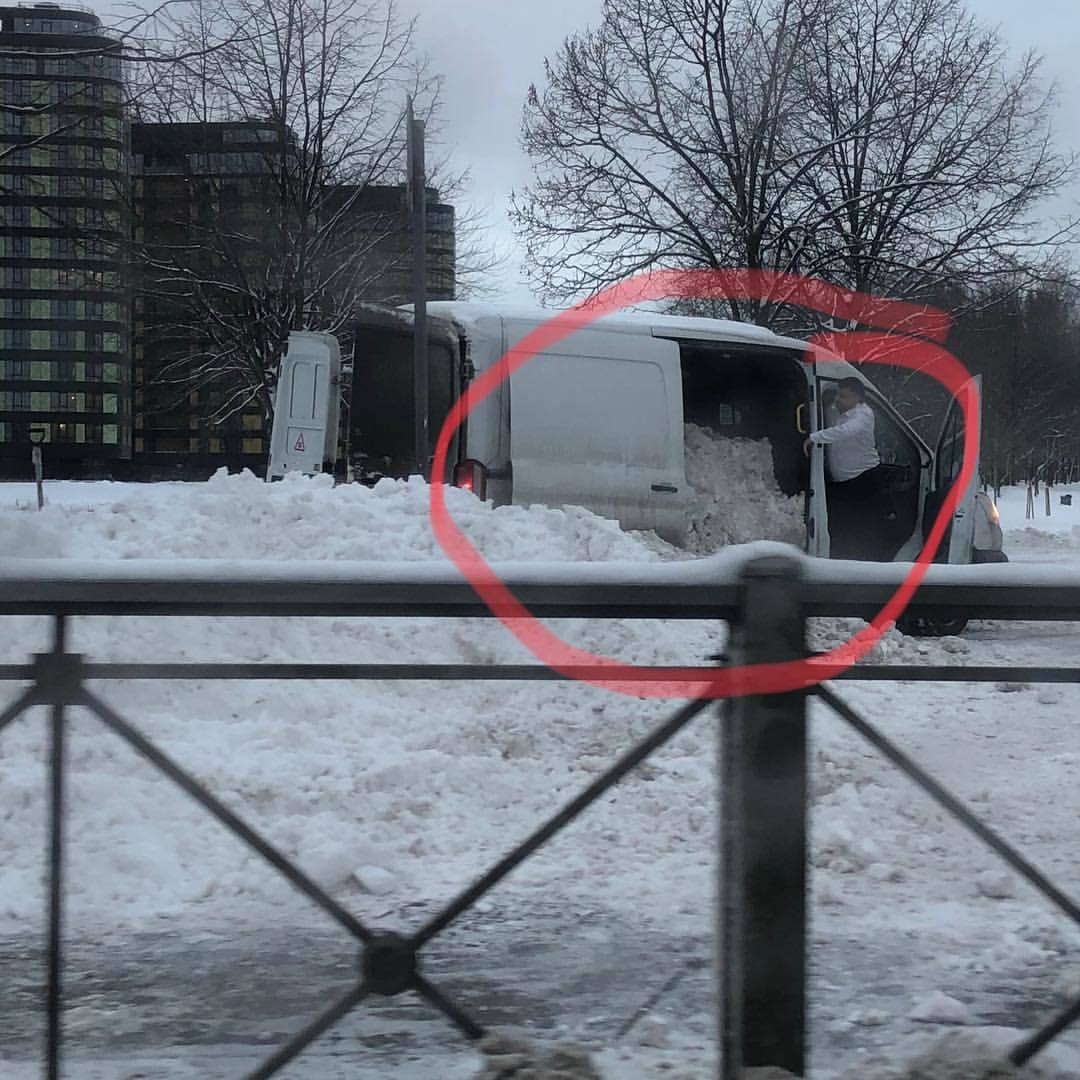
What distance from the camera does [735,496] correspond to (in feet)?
34.4

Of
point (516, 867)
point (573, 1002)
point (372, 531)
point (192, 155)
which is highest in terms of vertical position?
point (192, 155)

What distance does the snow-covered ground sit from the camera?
9.09ft

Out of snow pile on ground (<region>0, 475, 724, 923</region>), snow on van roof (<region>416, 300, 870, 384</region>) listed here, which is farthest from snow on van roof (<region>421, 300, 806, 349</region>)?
snow pile on ground (<region>0, 475, 724, 923</region>)

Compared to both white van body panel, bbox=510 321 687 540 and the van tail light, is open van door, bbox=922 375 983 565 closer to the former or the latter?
white van body panel, bbox=510 321 687 540

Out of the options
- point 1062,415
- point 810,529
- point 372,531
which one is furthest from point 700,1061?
point 1062,415

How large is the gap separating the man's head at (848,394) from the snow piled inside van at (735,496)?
0.78 m

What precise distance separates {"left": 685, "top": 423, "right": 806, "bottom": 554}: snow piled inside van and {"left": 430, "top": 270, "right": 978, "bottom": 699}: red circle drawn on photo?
104 cm

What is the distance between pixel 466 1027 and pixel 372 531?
5.54 meters

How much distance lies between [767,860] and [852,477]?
8.37 m

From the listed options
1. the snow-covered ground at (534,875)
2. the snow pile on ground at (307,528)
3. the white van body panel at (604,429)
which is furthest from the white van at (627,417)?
the snow-covered ground at (534,875)

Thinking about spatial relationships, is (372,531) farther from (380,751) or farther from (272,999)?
(272,999)

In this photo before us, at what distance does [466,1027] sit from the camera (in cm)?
273

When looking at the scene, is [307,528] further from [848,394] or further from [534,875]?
[534,875]

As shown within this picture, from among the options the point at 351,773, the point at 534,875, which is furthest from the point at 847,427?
the point at 534,875
